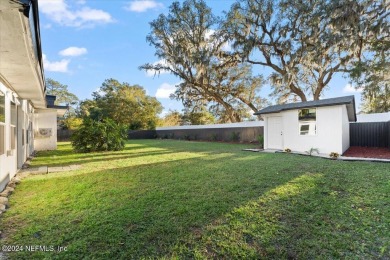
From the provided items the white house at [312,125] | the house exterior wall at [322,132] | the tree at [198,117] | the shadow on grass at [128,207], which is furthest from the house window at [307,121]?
the tree at [198,117]

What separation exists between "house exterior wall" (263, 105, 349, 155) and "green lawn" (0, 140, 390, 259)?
4112 mm

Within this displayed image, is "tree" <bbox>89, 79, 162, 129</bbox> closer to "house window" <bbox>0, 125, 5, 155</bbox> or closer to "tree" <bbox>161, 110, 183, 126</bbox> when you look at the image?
"tree" <bbox>161, 110, 183, 126</bbox>

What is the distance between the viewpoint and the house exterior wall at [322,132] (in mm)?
8312

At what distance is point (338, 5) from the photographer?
1104cm

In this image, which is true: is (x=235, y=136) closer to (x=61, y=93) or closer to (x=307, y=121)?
(x=307, y=121)

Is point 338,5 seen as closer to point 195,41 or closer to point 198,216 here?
point 195,41

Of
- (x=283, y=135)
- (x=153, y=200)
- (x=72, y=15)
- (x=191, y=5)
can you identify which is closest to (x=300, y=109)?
(x=283, y=135)

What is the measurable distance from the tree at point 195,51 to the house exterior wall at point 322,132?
8354mm

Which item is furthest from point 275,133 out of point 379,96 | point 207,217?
point 207,217

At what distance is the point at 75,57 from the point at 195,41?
875cm

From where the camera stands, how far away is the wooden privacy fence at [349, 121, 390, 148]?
9.49m

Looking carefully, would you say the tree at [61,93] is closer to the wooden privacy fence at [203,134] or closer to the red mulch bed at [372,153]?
the wooden privacy fence at [203,134]

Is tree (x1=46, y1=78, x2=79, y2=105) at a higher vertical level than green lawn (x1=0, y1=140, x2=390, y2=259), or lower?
higher

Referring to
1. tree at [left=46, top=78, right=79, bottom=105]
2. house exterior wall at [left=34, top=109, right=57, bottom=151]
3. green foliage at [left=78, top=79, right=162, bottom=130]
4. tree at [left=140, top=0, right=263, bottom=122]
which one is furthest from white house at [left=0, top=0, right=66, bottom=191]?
tree at [left=46, top=78, right=79, bottom=105]
